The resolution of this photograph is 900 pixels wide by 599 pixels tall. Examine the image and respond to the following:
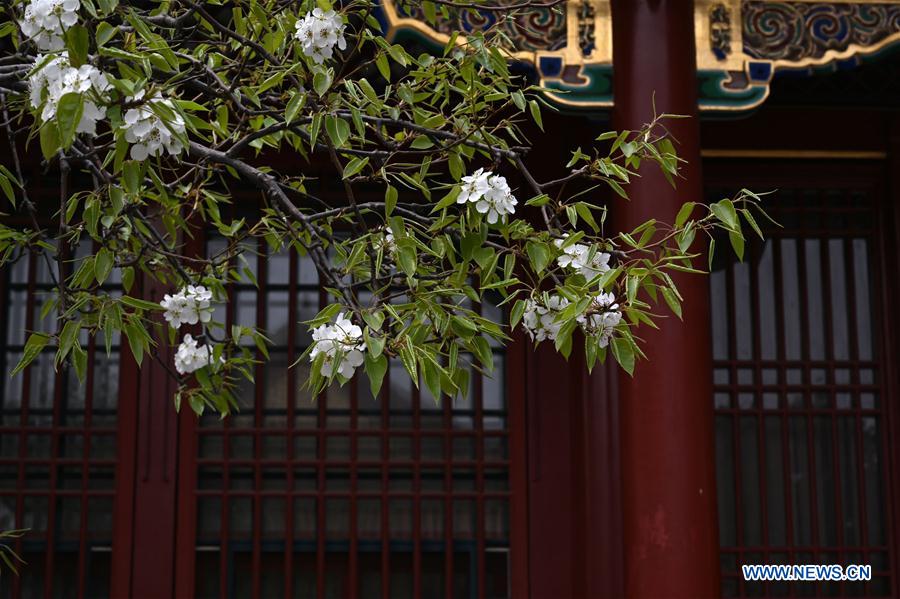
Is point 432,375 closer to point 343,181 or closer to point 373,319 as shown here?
point 373,319

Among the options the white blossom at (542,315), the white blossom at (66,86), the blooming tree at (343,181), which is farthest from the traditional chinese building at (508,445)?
the white blossom at (66,86)

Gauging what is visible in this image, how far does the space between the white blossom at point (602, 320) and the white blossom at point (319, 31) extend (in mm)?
781

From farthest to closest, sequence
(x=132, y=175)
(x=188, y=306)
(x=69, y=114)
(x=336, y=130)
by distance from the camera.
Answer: (x=188, y=306)
(x=336, y=130)
(x=132, y=175)
(x=69, y=114)

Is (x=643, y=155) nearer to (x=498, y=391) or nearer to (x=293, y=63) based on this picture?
(x=293, y=63)

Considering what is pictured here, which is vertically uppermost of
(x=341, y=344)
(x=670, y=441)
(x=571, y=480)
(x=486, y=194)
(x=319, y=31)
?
(x=319, y=31)

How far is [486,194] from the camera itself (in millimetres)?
2400

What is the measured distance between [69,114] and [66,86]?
54 mm

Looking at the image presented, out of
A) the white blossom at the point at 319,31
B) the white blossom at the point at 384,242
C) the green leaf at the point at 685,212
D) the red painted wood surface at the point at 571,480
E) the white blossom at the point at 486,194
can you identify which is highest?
the white blossom at the point at 319,31

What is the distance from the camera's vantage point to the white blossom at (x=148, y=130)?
214 cm

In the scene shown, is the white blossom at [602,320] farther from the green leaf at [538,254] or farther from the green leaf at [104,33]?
the green leaf at [104,33]

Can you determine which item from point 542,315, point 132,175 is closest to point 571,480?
point 542,315

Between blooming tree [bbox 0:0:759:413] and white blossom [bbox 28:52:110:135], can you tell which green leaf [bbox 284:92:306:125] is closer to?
blooming tree [bbox 0:0:759:413]

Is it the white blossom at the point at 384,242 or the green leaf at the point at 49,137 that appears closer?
the green leaf at the point at 49,137

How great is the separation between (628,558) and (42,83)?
3039 millimetres
